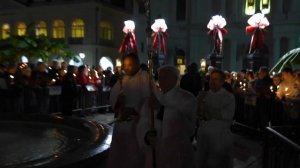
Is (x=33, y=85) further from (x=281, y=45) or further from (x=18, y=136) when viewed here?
(x=281, y=45)

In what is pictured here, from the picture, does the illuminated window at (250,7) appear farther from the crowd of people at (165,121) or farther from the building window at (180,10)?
the crowd of people at (165,121)

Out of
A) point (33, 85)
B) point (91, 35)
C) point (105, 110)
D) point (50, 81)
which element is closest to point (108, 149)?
point (33, 85)

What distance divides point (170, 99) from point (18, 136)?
3.52 meters

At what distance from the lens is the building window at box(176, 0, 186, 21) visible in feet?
144

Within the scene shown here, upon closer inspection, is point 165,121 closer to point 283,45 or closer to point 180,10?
point 283,45

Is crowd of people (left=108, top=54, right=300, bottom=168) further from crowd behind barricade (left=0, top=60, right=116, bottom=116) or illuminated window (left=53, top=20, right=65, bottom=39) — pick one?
illuminated window (left=53, top=20, right=65, bottom=39)

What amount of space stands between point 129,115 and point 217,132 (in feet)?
5.41

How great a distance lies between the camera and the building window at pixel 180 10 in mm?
43875

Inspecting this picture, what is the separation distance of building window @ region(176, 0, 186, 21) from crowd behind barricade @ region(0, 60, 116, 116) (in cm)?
2738

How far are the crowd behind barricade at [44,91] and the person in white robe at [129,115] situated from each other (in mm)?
5258

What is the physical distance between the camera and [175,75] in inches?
224

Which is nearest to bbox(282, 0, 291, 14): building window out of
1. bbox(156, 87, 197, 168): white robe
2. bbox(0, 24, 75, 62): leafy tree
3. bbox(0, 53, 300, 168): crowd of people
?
bbox(0, 24, 75, 62): leafy tree

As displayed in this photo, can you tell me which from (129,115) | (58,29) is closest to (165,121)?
(129,115)

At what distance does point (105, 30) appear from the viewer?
47812 mm
